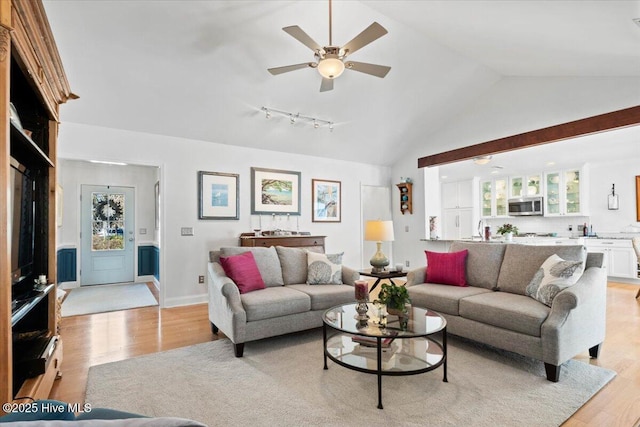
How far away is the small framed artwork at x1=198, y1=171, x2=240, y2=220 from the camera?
16.7ft

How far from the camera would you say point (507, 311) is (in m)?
2.68

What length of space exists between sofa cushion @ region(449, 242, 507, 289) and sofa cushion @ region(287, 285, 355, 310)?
1.32m

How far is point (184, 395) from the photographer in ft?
7.47

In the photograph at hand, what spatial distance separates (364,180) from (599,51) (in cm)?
427

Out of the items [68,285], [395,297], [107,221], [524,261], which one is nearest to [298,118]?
[395,297]

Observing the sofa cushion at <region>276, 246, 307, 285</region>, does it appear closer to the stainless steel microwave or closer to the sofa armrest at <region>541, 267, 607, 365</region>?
the sofa armrest at <region>541, 267, 607, 365</region>

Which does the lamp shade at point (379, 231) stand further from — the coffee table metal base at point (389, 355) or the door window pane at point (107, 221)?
the door window pane at point (107, 221)

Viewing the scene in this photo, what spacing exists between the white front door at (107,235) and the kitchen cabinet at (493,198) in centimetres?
823

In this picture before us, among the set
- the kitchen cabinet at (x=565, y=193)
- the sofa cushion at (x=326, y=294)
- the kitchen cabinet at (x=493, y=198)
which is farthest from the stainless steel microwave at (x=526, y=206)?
the sofa cushion at (x=326, y=294)

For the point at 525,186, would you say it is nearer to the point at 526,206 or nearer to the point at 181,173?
the point at 526,206

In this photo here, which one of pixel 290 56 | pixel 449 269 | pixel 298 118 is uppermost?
pixel 290 56

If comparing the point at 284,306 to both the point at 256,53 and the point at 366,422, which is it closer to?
the point at 366,422

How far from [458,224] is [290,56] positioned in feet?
22.4

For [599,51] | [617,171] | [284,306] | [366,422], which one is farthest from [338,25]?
[617,171]
